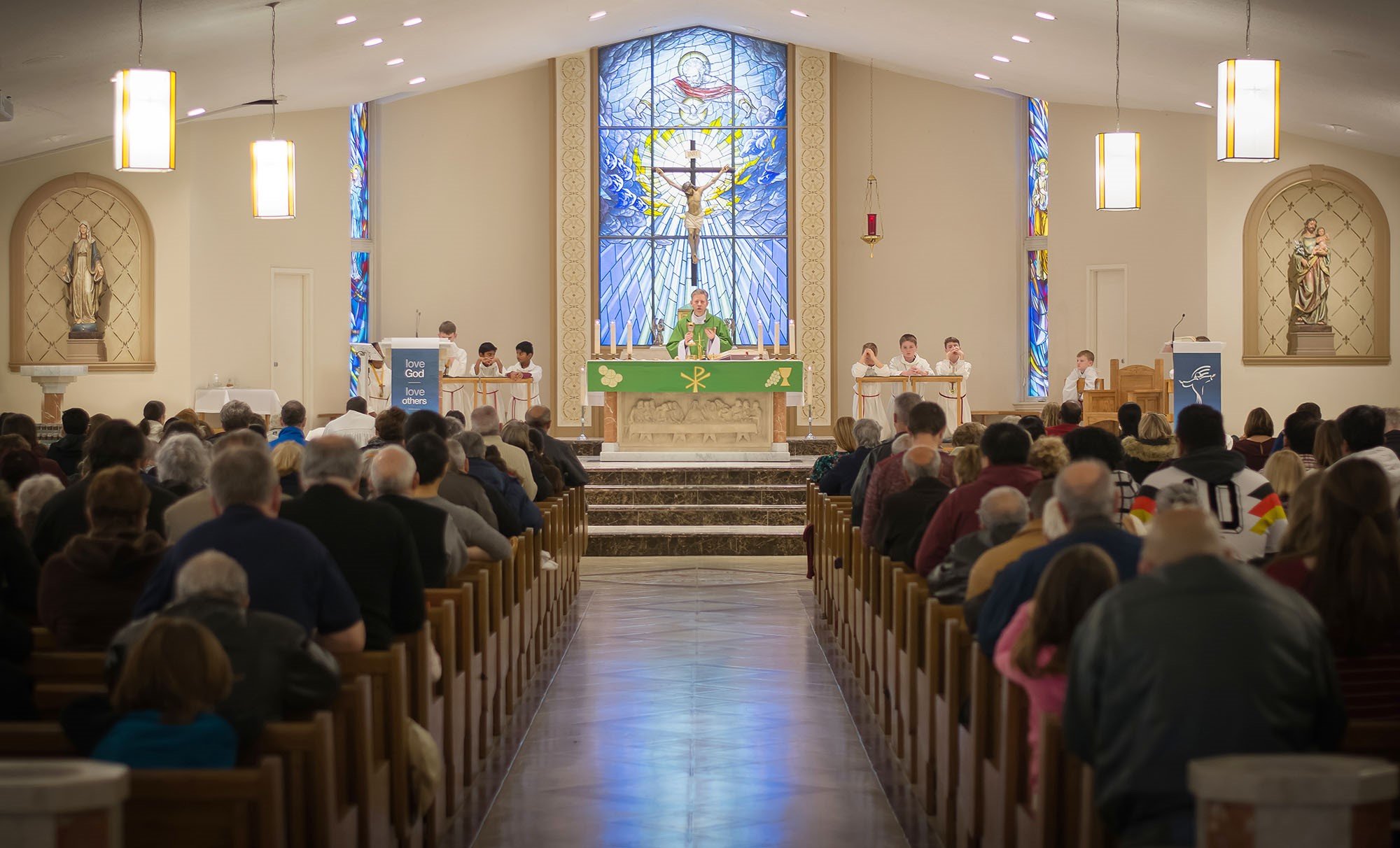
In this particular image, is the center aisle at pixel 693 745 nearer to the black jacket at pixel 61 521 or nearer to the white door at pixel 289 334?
the black jacket at pixel 61 521

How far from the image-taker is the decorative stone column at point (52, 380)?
12289mm

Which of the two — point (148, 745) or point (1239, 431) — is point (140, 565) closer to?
point (148, 745)

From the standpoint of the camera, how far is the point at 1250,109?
796cm

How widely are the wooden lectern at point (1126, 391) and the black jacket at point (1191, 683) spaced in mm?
9956

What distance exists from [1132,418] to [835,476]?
5.37ft

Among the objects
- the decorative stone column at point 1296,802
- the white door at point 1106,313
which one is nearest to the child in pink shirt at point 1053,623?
the decorative stone column at point 1296,802

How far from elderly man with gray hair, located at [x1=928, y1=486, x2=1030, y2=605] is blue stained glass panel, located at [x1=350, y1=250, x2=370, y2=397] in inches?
459

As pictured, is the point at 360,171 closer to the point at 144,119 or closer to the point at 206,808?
the point at 144,119

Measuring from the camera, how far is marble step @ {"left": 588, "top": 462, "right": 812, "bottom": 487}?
11828 mm

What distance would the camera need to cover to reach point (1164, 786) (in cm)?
236

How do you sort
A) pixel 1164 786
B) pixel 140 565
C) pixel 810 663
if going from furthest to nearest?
Answer: 1. pixel 810 663
2. pixel 140 565
3. pixel 1164 786

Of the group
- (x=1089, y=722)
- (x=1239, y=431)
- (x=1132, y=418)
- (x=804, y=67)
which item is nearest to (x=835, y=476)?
(x=1132, y=418)

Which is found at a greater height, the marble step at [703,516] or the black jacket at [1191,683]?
the black jacket at [1191,683]

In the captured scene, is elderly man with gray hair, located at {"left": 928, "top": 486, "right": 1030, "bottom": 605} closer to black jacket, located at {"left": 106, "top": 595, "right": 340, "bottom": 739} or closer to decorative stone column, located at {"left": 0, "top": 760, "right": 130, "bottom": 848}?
black jacket, located at {"left": 106, "top": 595, "right": 340, "bottom": 739}
